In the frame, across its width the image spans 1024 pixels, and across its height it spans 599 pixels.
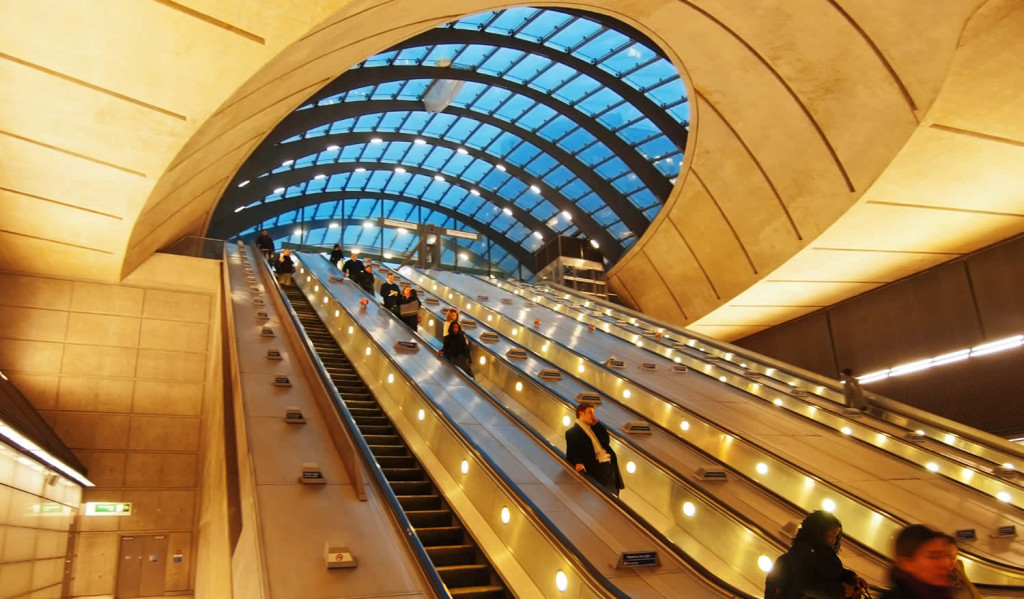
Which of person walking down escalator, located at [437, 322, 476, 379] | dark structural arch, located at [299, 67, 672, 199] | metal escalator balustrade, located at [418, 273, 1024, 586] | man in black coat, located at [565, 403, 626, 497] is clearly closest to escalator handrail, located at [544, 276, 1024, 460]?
metal escalator balustrade, located at [418, 273, 1024, 586]

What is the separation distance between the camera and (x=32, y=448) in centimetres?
1033

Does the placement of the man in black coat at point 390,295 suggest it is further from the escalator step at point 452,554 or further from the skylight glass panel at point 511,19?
the skylight glass panel at point 511,19

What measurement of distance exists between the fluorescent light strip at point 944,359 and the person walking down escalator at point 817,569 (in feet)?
50.2

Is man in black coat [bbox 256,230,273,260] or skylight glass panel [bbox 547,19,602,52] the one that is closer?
man in black coat [bbox 256,230,273,260]

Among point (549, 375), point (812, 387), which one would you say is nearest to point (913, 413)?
point (812, 387)

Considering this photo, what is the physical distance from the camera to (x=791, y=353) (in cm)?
2238

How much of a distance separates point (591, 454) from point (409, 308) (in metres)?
7.83

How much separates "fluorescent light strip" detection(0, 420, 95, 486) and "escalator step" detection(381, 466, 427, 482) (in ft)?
17.9

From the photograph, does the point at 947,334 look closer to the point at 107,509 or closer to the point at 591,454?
the point at 591,454

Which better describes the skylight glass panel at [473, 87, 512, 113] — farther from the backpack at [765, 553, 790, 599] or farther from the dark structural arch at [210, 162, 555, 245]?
the backpack at [765, 553, 790, 599]

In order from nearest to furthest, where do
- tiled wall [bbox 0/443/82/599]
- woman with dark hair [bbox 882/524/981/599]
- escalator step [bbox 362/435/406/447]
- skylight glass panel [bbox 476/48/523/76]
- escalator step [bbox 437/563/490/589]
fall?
woman with dark hair [bbox 882/524/981/599] → escalator step [bbox 437/563/490/589] → escalator step [bbox 362/435/406/447] → tiled wall [bbox 0/443/82/599] → skylight glass panel [bbox 476/48/523/76]

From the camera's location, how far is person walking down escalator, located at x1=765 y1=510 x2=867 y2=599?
10.4 feet

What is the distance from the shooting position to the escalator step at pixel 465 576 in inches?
206

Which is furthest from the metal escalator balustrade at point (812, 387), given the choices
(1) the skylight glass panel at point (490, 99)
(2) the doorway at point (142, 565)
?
(2) the doorway at point (142, 565)
